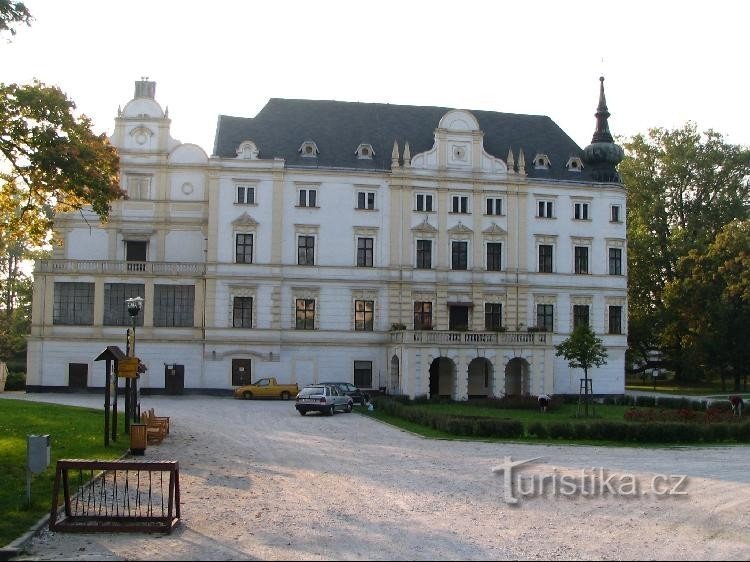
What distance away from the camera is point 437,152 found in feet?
187

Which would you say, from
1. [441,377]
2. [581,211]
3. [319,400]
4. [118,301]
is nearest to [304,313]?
[441,377]

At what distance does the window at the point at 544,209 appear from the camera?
5822cm

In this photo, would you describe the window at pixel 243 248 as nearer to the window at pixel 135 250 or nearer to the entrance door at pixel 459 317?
the window at pixel 135 250

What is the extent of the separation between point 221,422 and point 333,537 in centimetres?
2142

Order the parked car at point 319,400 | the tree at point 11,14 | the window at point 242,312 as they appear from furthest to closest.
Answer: the window at point 242,312, the parked car at point 319,400, the tree at point 11,14

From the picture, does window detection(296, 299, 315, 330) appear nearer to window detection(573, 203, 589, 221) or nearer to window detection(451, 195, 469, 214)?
window detection(451, 195, 469, 214)

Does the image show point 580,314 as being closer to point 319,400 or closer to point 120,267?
point 319,400

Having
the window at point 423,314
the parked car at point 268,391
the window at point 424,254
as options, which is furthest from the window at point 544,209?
the parked car at point 268,391

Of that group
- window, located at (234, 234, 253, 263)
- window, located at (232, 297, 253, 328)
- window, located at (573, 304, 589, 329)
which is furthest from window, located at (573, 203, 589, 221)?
window, located at (232, 297, 253, 328)

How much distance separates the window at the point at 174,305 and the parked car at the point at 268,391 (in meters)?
5.87

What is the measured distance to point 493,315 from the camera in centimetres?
5747

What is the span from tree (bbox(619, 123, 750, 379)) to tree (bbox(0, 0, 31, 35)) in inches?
2253

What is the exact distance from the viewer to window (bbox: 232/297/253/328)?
178 feet

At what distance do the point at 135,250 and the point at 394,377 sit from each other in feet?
59.3
